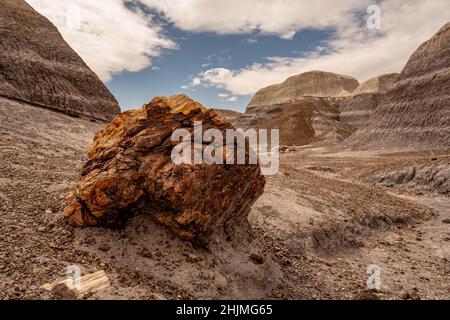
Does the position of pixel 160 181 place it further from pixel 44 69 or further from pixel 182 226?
pixel 44 69

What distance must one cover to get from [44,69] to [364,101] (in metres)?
89.9

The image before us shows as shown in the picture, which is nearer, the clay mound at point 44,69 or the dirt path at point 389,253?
the dirt path at point 389,253

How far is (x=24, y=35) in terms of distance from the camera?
3894 cm

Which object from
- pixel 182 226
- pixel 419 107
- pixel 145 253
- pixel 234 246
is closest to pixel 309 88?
pixel 419 107

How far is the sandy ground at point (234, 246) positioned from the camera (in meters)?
7.12

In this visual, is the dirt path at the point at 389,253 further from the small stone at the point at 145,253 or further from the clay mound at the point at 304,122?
the clay mound at the point at 304,122

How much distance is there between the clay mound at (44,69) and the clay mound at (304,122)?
53406 mm

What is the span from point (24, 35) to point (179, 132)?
40978 mm

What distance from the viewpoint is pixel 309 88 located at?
427 ft

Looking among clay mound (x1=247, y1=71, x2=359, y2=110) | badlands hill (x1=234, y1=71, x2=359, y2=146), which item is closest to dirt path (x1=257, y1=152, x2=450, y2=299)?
badlands hill (x1=234, y1=71, x2=359, y2=146)

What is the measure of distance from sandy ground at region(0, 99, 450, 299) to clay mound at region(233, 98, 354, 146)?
61805 millimetres

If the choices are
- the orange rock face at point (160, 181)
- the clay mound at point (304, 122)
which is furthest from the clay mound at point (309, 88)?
the orange rock face at point (160, 181)

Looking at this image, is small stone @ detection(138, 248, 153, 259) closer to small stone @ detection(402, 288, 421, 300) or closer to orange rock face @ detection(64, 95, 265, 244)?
orange rock face @ detection(64, 95, 265, 244)

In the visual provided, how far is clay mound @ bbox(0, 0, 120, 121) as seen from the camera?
34.0 metres
